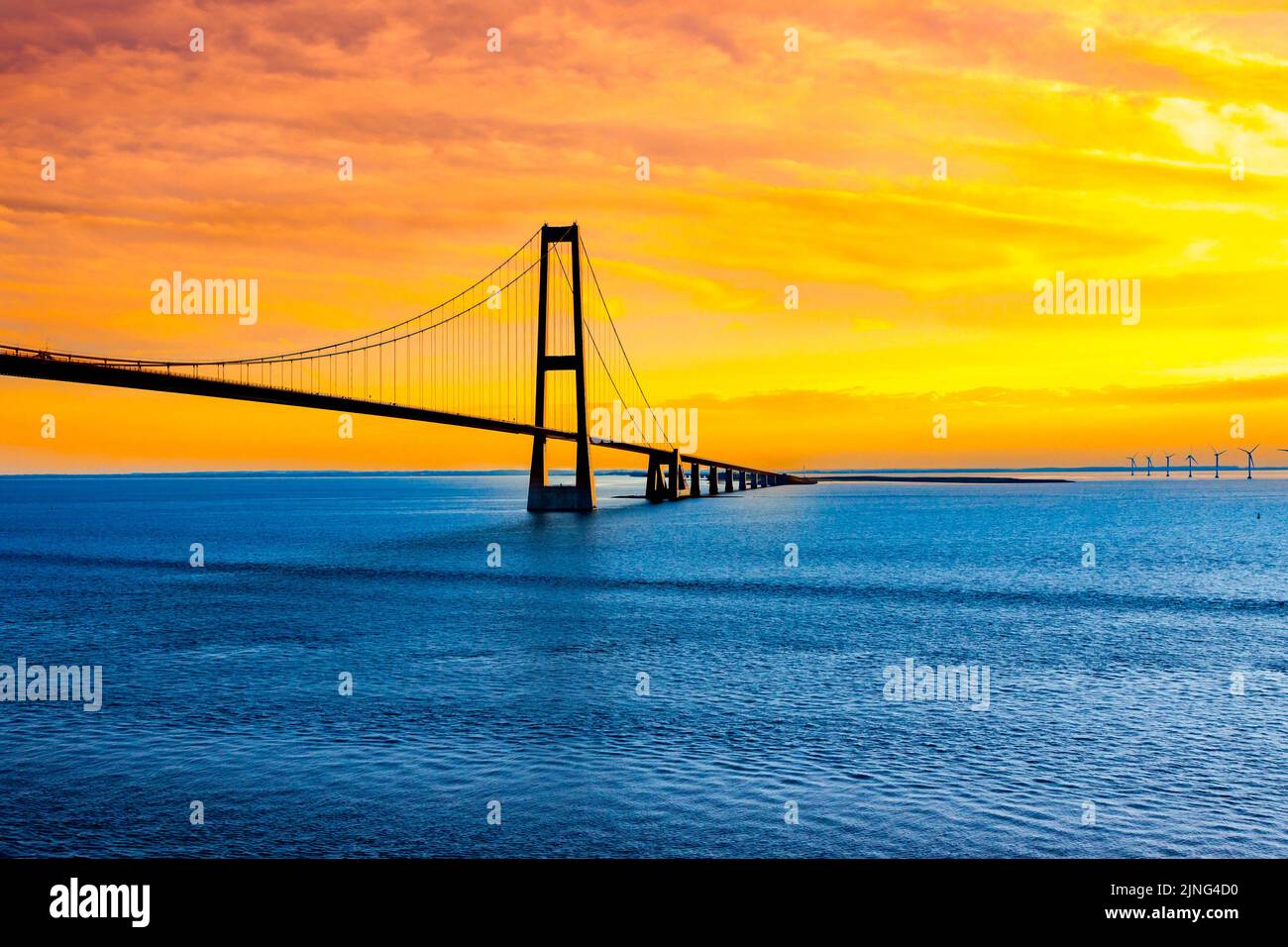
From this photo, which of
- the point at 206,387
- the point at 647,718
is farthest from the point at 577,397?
the point at 647,718

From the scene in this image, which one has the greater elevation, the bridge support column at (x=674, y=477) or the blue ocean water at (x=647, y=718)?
the bridge support column at (x=674, y=477)

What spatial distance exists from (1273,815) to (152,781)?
18.8m

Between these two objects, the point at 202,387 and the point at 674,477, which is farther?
the point at 674,477

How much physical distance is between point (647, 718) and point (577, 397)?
3550 inches

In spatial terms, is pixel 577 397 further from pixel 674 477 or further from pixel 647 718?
pixel 647 718

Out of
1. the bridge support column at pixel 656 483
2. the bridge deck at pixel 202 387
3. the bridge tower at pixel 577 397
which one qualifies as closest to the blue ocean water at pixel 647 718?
the bridge deck at pixel 202 387

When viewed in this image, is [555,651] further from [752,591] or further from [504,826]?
[752,591]

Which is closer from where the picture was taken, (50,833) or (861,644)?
(50,833)

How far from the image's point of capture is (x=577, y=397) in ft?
368

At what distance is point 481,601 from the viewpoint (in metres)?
46.5

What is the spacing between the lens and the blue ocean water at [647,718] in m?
15.7

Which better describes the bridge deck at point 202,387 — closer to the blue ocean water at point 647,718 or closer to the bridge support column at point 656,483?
the blue ocean water at point 647,718

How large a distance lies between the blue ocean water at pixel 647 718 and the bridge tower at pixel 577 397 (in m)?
54.3
